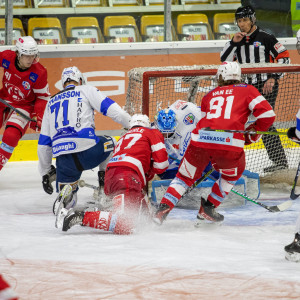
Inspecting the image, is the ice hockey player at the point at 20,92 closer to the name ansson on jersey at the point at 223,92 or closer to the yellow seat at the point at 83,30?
the yellow seat at the point at 83,30

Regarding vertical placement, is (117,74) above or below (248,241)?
above

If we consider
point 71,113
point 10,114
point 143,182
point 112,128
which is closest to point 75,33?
point 112,128

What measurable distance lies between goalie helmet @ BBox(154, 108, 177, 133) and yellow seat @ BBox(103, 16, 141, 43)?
210 centimetres

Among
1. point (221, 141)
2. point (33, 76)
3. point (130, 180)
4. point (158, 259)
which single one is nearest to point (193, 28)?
point (33, 76)

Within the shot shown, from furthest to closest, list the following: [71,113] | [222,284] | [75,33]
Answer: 1. [75,33]
2. [71,113]
3. [222,284]

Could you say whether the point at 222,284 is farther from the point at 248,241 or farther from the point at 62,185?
the point at 62,185

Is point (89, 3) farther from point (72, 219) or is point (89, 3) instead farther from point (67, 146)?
point (72, 219)

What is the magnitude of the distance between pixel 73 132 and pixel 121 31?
236 centimetres

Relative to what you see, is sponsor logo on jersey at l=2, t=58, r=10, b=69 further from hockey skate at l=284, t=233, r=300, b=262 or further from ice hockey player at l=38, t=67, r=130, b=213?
hockey skate at l=284, t=233, r=300, b=262

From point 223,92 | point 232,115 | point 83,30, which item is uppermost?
point 83,30

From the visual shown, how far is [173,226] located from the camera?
380cm

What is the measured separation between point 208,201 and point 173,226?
24 cm

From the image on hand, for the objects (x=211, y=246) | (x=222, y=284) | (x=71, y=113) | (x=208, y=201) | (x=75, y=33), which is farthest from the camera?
(x=75, y=33)

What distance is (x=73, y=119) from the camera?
4016 mm
